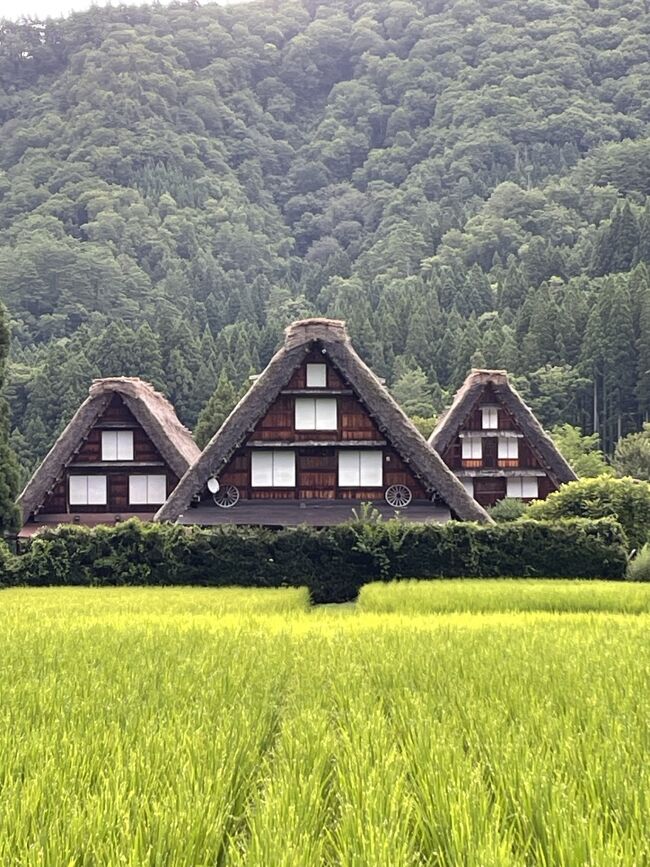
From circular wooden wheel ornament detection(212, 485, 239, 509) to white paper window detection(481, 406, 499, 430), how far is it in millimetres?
14025

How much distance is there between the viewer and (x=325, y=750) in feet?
14.7

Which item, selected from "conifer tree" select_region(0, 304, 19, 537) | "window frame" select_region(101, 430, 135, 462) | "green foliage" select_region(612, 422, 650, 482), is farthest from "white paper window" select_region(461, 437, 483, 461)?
"conifer tree" select_region(0, 304, 19, 537)

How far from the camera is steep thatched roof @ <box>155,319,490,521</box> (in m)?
22.9

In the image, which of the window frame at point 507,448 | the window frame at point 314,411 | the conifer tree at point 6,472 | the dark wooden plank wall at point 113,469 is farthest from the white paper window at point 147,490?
the window frame at point 507,448

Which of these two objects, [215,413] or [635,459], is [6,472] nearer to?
[215,413]

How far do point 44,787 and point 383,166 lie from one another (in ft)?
423

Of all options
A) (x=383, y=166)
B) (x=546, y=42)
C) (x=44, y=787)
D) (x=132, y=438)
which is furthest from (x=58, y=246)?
(x=44, y=787)

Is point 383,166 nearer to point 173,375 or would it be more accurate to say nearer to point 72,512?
point 173,375

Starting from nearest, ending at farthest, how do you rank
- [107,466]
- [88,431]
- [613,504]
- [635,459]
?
[613,504]
[88,431]
[107,466]
[635,459]

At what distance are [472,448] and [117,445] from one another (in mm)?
12854

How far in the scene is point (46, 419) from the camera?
56.2m

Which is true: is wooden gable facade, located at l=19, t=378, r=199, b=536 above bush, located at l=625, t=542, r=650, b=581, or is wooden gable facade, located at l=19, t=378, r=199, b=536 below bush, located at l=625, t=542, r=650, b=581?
above

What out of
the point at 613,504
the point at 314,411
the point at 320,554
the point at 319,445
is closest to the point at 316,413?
the point at 314,411

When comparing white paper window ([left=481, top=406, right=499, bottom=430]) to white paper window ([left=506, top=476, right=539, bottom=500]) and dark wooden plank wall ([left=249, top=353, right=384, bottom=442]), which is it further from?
dark wooden plank wall ([left=249, top=353, right=384, bottom=442])
